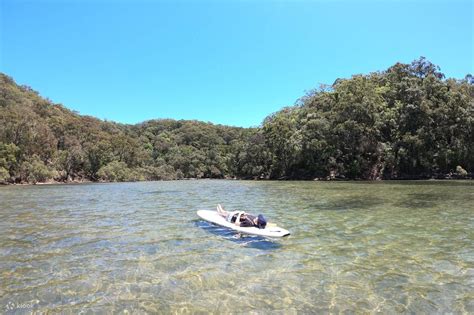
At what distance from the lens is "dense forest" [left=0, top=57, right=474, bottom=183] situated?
53062 millimetres

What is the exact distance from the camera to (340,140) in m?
59.8

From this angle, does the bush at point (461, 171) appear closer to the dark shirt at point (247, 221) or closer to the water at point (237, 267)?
the water at point (237, 267)

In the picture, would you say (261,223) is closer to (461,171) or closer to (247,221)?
(247,221)

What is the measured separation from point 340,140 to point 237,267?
53.9 meters

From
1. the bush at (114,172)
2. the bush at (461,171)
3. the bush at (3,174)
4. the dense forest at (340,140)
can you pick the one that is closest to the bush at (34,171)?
the dense forest at (340,140)

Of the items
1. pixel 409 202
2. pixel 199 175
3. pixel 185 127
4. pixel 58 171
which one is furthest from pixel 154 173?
pixel 409 202

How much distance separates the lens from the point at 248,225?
1273 cm

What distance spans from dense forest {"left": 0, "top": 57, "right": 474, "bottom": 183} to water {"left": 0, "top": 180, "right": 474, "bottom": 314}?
139ft

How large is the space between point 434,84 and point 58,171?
69.0 meters

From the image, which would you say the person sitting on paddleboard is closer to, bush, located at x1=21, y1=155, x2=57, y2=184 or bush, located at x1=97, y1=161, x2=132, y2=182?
bush, located at x1=21, y1=155, x2=57, y2=184

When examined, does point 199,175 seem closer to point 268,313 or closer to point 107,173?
point 107,173

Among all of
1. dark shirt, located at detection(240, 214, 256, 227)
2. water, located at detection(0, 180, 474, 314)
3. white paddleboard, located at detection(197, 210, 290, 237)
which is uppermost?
dark shirt, located at detection(240, 214, 256, 227)

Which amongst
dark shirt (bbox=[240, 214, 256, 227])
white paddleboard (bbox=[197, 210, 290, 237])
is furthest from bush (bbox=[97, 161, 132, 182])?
dark shirt (bbox=[240, 214, 256, 227])

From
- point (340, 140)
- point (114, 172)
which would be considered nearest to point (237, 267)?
point (340, 140)
